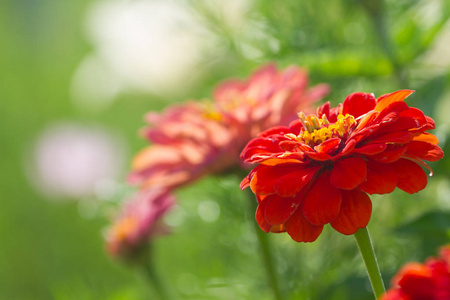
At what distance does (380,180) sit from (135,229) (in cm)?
20

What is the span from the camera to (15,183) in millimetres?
852

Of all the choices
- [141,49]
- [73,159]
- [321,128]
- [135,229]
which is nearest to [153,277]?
[135,229]

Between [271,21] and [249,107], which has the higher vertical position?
[271,21]

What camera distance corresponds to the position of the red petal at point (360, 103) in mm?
194

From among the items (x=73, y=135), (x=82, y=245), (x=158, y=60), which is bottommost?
A: (x=82, y=245)

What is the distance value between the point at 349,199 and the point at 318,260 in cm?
24

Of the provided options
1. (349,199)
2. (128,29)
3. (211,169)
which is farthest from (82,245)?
(349,199)

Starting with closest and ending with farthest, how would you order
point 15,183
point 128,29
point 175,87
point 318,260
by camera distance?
point 318,260, point 175,87, point 128,29, point 15,183

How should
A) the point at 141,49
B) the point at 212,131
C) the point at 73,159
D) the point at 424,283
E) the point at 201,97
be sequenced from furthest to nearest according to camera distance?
the point at 73,159 < the point at 141,49 < the point at 201,97 < the point at 212,131 < the point at 424,283

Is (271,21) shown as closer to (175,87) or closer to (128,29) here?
(175,87)

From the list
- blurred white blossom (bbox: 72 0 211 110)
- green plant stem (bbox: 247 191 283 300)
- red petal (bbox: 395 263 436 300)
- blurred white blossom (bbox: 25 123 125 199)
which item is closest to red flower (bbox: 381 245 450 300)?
red petal (bbox: 395 263 436 300)

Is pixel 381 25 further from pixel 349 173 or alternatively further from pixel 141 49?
pixel 141 49

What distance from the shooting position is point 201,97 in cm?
51

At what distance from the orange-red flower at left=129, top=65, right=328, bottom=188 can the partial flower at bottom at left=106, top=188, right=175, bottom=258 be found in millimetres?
44
